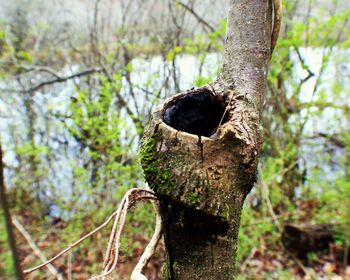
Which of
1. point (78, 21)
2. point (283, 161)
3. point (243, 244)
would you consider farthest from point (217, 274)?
point (78, 21)

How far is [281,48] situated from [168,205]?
3.61 metres

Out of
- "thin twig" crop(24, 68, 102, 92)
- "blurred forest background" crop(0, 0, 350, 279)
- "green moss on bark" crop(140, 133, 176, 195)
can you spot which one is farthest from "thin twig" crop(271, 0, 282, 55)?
"thin twig" crop(24, 68, 102, 92)

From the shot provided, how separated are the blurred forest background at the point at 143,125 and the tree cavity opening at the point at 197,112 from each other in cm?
294

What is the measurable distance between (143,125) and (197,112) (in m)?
3.52

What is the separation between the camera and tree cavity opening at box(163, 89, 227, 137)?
99 cm

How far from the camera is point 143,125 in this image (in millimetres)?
4520

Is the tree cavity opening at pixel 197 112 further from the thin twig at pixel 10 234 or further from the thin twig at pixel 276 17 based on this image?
the thin twig at pixel 10 234

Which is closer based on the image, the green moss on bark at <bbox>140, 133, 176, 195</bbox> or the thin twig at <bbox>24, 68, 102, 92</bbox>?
the green moss on bark at <bbox>140, 133, 176, 195</bbox>

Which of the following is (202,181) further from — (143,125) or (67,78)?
(67,78)

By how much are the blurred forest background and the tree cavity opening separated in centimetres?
294

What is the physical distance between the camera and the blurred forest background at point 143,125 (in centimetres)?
409

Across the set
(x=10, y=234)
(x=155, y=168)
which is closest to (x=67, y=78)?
(x=155, y=168)

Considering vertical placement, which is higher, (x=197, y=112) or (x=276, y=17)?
(x=276, y=17)

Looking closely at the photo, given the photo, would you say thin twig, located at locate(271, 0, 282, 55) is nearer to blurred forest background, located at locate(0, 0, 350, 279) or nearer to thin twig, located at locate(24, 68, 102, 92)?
blurred forest background, located at locate(0, 0, 350, 279)
